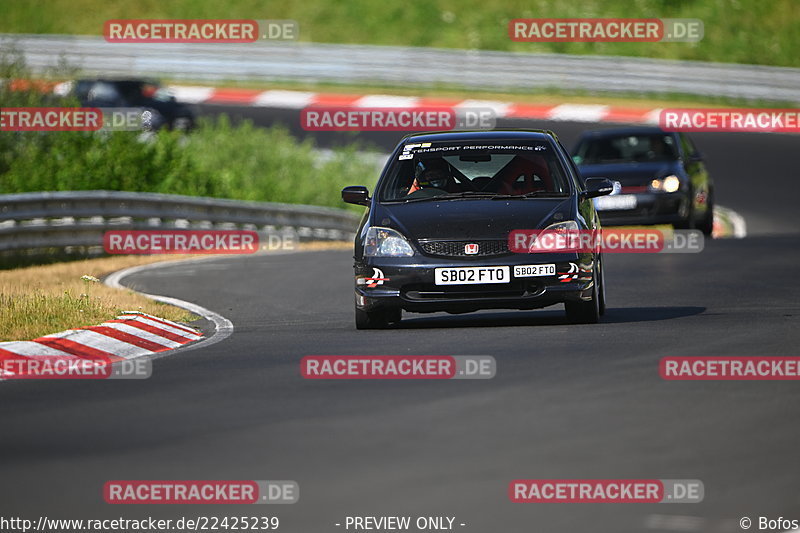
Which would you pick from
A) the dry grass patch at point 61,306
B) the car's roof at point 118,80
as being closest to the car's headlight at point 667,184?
the dry grass patch at point 61,306

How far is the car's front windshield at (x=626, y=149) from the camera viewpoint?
23438mm

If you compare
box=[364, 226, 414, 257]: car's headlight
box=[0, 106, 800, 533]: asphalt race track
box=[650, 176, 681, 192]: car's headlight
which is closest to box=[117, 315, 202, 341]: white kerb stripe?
box=[0, 106, 800, 533]: asphalt race track

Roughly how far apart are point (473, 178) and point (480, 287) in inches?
53.5

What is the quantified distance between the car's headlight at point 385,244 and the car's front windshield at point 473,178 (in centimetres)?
52

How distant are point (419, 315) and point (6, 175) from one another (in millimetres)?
13598

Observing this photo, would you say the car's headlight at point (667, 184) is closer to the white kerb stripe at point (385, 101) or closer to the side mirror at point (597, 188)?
the side mirror at point (597, 188)

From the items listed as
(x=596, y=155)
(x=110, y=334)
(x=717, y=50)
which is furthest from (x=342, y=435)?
(x=717, y=50)

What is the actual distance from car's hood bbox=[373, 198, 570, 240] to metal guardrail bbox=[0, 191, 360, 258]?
1060 cm

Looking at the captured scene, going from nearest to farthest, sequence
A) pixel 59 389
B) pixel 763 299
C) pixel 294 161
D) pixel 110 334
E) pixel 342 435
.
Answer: pixel 342 435
pixel 59 389
pixel 110 334
pixel 763 299
pixel 294 161

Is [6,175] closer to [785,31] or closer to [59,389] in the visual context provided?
[59,389]

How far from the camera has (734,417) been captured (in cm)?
788

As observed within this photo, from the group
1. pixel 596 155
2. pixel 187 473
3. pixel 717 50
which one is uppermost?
Answer: pixel 717 50

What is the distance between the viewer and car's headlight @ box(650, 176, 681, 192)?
74.3 feet

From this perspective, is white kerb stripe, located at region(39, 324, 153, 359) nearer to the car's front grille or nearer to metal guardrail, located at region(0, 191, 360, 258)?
the car's front grille
